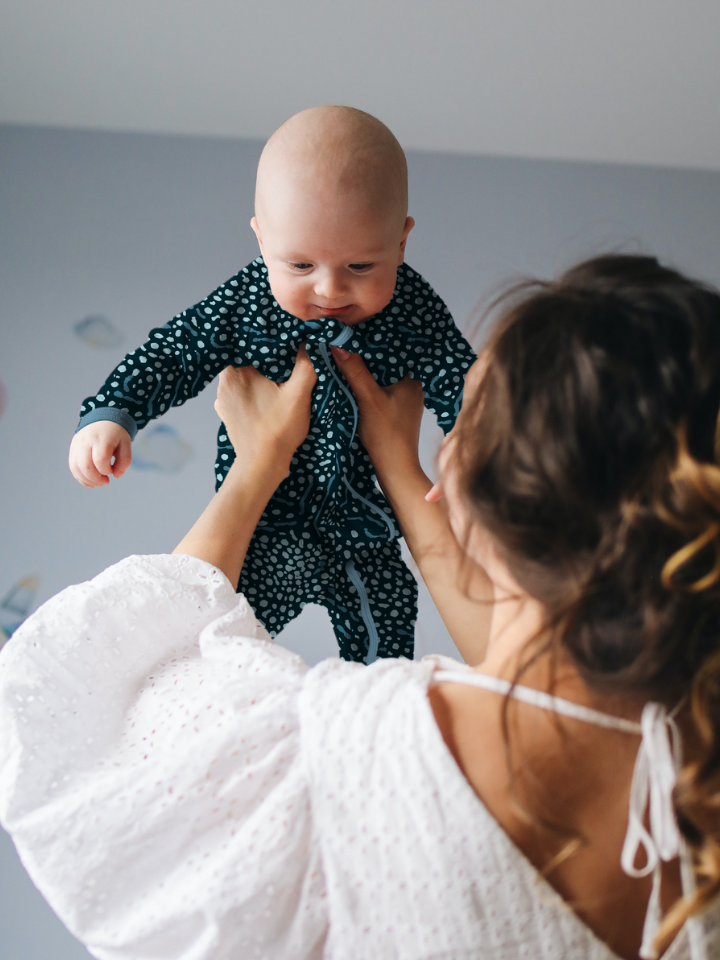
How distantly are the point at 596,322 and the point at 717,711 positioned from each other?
26 cm

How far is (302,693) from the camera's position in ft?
1.82

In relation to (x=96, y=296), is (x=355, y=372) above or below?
below

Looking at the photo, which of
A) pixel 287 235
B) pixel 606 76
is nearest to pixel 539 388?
pixel 287 235

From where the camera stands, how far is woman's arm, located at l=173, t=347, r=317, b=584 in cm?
81

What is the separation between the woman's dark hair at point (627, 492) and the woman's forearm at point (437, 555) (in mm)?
294

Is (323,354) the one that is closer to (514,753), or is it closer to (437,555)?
(437,555)

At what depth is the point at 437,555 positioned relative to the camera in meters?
0.90

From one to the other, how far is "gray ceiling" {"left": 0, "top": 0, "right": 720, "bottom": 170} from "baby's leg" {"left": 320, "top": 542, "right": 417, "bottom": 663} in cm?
Result: 118

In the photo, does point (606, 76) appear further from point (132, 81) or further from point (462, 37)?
point (132, 81)

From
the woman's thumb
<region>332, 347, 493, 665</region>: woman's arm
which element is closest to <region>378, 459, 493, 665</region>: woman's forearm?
<region>332, 347, 493, 665</region>: woman's arm

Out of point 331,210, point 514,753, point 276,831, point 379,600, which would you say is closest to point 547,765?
point 514,753

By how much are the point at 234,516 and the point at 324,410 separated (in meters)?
0.19

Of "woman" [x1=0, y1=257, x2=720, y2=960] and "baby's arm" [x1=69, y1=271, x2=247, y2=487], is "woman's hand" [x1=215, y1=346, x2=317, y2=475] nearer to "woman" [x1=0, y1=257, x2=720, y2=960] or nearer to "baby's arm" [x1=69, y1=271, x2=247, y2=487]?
"baby's arm" [x1=69, y1=271, x2=247, y2=487]

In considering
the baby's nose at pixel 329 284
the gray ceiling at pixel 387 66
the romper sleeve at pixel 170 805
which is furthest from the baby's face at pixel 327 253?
the gray ceiling at pixel 387 66
